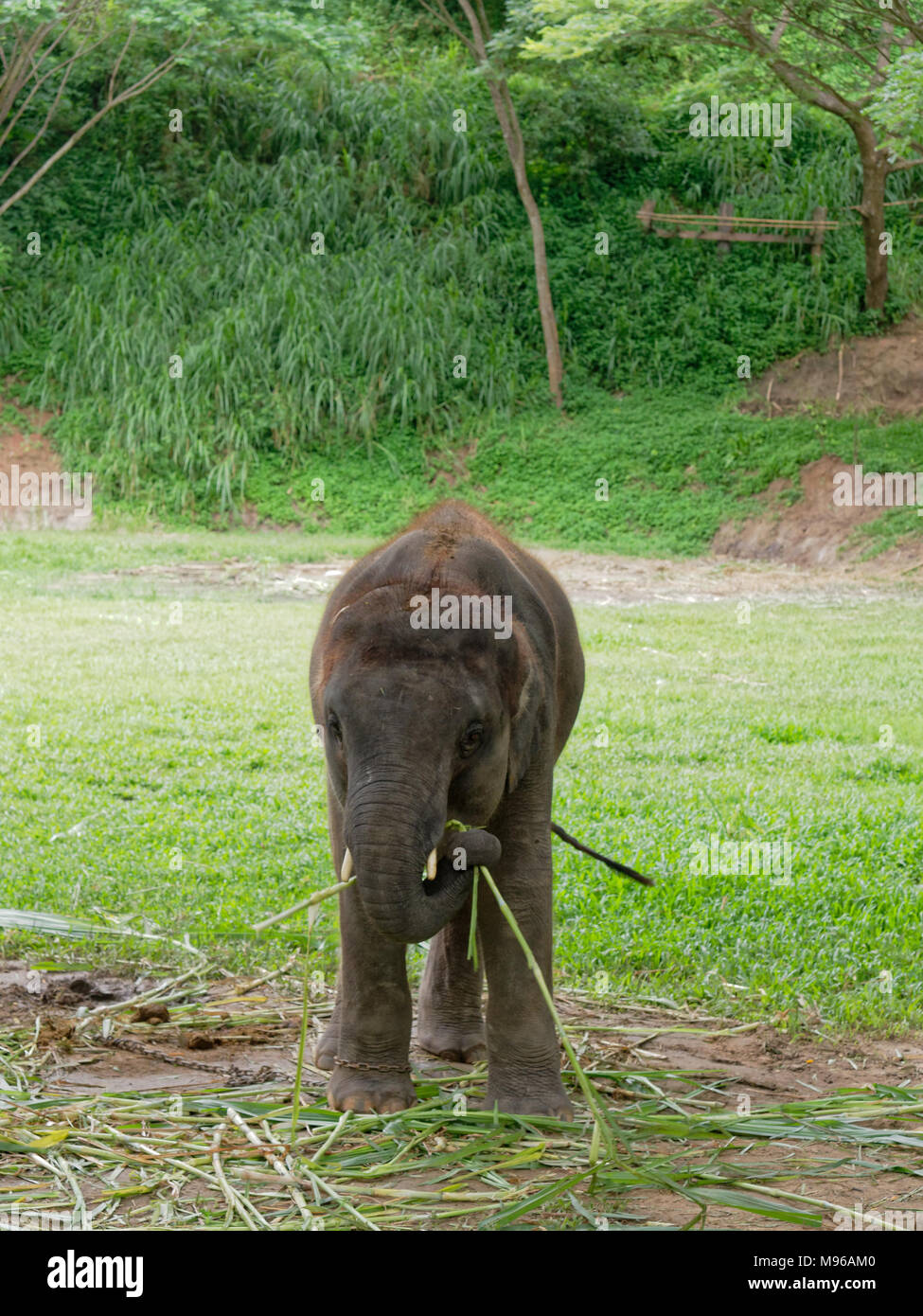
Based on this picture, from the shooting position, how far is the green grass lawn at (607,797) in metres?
6.37

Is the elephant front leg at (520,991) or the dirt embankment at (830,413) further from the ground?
the dirt embankment at (830,413)

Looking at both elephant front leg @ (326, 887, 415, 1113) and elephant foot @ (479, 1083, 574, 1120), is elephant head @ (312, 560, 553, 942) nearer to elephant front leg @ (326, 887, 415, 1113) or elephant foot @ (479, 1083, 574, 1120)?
elephant front leg @ (326, 887, 415, 1113)

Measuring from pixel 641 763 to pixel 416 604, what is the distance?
19.4 feet

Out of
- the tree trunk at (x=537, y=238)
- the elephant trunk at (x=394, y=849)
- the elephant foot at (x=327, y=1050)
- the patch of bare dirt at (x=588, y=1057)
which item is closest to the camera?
the elephant trunk at (x=394, y=849)

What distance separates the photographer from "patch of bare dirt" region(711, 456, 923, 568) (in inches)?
793

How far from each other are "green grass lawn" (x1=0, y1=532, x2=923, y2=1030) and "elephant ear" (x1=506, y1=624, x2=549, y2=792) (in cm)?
168

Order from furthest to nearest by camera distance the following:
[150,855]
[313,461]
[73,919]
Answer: [313,461] → [150,855] → [73,919]

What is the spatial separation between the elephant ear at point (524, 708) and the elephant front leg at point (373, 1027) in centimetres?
68

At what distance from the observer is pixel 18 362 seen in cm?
2688

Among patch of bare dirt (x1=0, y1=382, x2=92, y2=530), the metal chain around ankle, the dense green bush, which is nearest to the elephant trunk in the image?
the metal chain around ankle

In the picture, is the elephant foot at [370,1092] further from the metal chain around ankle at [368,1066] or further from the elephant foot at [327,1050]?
the elephant foot at [327,1050]

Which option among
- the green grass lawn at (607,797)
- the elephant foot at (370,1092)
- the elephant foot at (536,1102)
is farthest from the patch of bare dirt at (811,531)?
the elephant foot at (370,1092)
